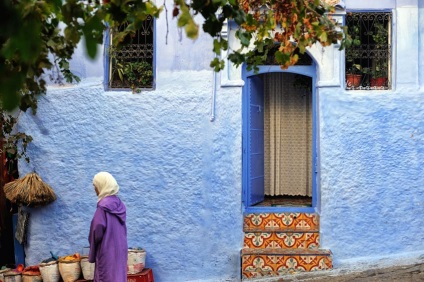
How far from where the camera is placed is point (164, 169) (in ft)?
29.3

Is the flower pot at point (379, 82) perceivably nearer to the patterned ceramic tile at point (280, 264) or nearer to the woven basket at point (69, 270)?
the patterned ceramic tile at point (280, 264)

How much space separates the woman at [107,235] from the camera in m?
6.40

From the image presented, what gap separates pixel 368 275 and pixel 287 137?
295 centimetres

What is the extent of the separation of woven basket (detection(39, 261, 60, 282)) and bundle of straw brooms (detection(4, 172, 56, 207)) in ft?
2.59

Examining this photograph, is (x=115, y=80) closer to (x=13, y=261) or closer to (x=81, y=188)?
(x=81, y=188)

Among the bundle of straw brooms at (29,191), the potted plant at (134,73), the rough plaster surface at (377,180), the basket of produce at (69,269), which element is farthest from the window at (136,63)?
the rough plaster surface at (377,180)

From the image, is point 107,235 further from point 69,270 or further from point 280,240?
point 280,240

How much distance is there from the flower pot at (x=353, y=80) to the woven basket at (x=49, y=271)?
415cm

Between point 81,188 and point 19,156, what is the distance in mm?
845

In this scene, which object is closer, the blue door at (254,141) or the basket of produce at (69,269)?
the basket of produce at (69,269)

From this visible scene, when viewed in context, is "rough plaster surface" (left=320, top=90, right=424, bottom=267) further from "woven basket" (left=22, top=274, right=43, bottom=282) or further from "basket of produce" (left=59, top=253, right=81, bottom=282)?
"woven basket" (left=22, top=274, right=43, bottom=282)

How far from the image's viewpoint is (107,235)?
639cm

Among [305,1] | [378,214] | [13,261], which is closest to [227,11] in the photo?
[305,1]

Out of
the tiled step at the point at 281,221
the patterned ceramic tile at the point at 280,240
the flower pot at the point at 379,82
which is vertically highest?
the flower pot at the point at 379,82
